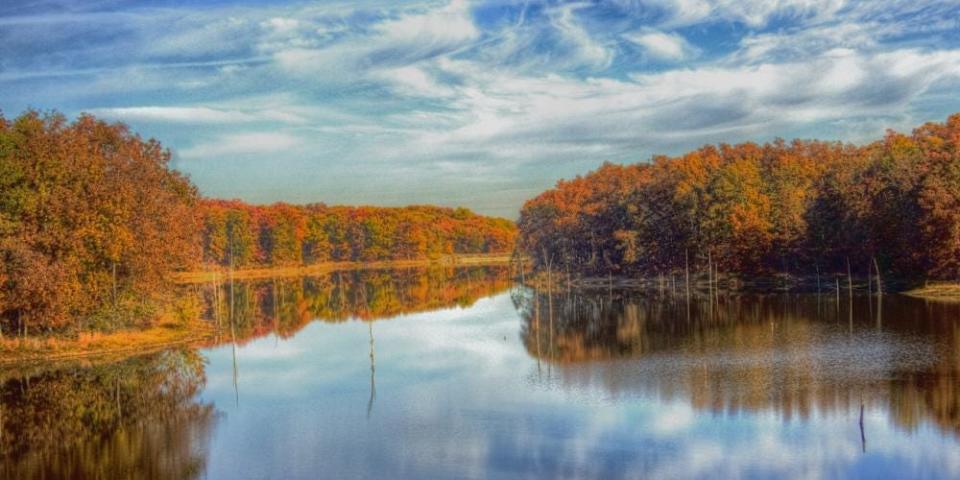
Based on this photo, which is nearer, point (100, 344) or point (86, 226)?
point (86, 226)

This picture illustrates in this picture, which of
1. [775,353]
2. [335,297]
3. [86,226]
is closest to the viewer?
[775,353]

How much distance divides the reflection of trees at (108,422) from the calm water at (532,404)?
11 centimetres

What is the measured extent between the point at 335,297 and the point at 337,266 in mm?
62020

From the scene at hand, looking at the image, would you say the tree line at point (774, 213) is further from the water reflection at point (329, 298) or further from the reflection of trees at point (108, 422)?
the reflection of trees at point (108, 422)

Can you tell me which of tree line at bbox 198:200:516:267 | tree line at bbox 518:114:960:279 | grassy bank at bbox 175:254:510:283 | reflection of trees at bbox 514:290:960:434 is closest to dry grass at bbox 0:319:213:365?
reflection of trees at bbox 514:290:960:434

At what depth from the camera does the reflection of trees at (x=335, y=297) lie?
2309 inches

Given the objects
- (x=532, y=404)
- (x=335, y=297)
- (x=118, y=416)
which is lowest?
(x=532, y=404)

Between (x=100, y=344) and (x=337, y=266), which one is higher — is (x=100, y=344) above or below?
below

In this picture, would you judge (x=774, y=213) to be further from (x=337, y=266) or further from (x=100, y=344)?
(x=337, y=266)

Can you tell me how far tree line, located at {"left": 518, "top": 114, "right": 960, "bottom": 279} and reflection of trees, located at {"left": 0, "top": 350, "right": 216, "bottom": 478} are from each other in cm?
4458

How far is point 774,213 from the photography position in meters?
72.0

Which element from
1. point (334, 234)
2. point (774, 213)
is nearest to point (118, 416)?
point (774, 213)

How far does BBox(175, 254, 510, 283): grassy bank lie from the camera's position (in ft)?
352

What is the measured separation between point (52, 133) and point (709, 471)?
1394 inches
